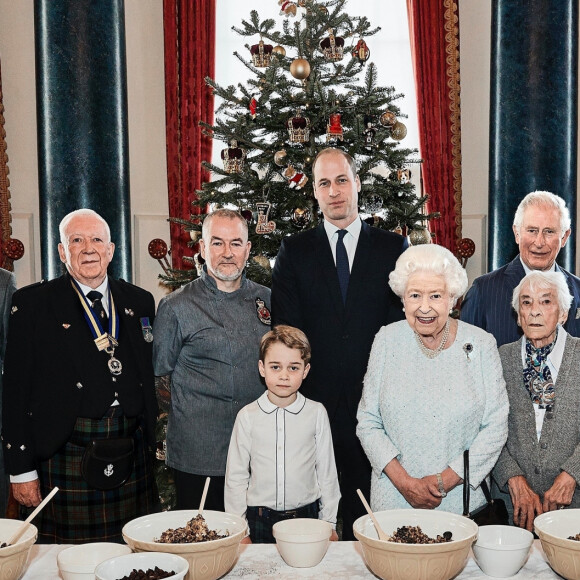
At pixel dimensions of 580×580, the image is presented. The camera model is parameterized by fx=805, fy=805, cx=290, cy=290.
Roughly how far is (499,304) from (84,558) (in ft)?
7.12

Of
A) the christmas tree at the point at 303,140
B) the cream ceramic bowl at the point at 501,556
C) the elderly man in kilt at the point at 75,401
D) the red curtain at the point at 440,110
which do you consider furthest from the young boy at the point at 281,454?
the red curtain at the point at 440,110

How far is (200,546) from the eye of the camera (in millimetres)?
1919

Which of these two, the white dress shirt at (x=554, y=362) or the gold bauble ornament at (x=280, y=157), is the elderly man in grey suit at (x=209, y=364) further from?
the gold bauble ornament at (x=280, y=157)

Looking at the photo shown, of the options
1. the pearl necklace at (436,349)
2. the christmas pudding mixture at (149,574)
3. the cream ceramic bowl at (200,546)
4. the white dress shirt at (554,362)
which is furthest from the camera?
the white dress shirt at (554,362)

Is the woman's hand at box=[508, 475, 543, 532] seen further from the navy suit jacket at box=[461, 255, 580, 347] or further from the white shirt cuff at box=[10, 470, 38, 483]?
the white shirt cuff at box=[10, 470, 38, 483]

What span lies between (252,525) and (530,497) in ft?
3.34

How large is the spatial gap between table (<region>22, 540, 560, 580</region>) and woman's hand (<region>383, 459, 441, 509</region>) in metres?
0.54

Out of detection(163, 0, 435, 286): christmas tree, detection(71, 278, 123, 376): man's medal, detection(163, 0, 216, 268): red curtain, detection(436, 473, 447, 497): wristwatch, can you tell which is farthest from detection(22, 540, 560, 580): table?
detection(163, 0, 216, 268): red curtain

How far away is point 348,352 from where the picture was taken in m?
3.34

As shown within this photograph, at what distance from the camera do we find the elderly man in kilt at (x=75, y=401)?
3.15m

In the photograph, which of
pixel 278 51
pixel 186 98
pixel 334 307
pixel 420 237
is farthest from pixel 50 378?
pixel 186 98

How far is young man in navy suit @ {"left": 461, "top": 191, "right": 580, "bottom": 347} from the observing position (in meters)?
3.51

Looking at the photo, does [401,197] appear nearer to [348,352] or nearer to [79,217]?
[348,352]

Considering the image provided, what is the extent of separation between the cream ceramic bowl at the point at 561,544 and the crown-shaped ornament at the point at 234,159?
3.13 metres
